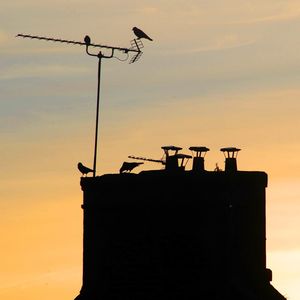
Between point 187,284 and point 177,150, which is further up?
point 177,150

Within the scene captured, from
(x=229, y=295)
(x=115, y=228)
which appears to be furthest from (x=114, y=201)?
(x=229, y=295)

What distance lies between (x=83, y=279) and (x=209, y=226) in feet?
25.3

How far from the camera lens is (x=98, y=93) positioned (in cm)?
10950

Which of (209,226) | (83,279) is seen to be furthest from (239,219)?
(83,279)

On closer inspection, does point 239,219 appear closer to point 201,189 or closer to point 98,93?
point 201,189

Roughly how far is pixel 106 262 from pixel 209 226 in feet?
19.2

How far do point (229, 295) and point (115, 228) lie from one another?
720cm

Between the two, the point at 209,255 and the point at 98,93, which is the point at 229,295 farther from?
the point at 98,93

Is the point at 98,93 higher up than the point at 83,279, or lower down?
higher up

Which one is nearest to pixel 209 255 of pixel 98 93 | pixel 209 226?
pixel 209 226

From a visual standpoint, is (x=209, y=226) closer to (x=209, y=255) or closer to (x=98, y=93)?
(x=209, y=255)

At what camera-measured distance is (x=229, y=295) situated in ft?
351

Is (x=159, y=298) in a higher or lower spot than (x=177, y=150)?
lower

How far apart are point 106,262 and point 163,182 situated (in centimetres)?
525
